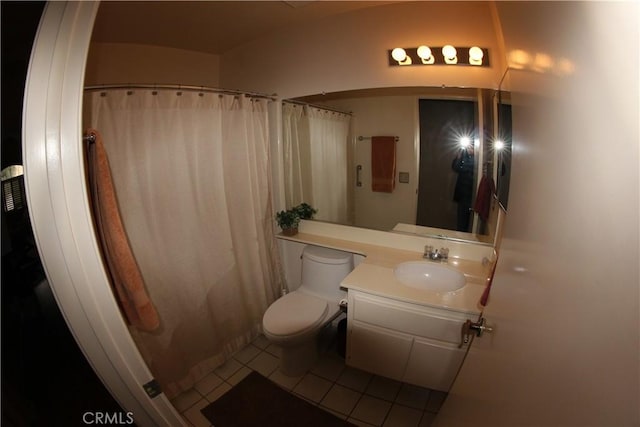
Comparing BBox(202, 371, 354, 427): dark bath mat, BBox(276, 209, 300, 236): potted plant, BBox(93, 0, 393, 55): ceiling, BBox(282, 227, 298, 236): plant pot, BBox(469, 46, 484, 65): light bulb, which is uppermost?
BBox(93, 0, 393, 55): ceiling

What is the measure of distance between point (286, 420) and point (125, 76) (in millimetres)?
2416

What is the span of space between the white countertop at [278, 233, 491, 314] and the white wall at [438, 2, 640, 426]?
58 cm

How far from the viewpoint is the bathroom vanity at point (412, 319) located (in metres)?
1.12

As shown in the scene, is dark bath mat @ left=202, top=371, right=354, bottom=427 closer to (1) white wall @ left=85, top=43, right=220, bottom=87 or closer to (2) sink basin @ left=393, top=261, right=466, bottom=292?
(2) sink basin @ left=393, top=261, right=466, bottom=292

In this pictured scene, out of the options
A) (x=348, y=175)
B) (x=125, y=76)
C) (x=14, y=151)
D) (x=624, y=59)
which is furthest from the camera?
(x=348, y=175)

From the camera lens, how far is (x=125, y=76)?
5.12ft

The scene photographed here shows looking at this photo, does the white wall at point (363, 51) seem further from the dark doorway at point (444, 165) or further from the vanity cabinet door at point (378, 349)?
the vanity cabinet door at point (378, 349)

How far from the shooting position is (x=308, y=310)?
155 centimetres

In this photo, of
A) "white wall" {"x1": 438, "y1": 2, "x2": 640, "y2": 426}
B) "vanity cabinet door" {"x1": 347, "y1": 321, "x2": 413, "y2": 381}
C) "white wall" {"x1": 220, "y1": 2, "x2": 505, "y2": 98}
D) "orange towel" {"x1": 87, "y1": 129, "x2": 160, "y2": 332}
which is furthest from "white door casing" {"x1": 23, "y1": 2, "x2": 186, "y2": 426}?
"white wall" {"x1": 220, "y1": 2, "x2": 505, "y2": 98}

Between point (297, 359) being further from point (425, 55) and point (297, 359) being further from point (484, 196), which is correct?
point (425, 55)

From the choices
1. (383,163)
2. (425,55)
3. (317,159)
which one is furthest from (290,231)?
(425,55)

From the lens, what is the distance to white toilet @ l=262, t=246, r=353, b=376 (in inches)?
55.6

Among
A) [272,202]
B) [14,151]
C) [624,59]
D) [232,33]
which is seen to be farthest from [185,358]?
[232,33]

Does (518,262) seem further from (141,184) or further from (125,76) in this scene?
(125,76)
